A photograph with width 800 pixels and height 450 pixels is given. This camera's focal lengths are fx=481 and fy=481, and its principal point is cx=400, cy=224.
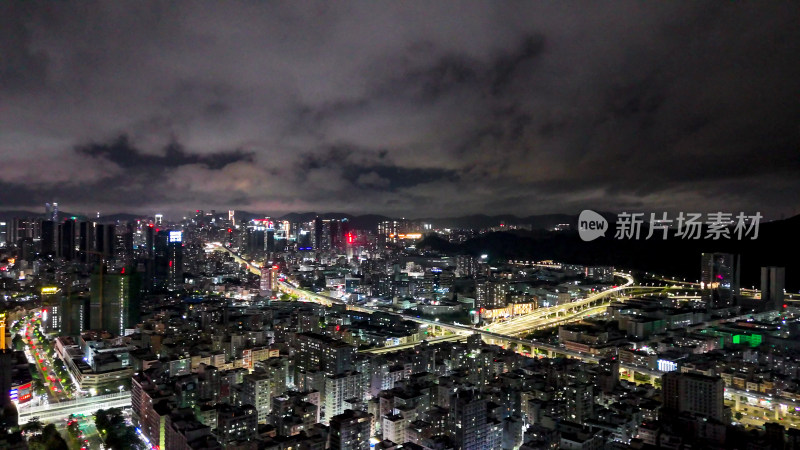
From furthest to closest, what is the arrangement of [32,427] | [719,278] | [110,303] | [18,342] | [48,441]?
1. [719,278]
2. [110,303]
3. [18,342]
4. [32,427]
5. [48,441]

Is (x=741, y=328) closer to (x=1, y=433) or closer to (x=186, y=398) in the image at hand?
(x=186, y=398)

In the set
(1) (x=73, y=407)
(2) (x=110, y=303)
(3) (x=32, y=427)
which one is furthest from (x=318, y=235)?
(3) (x=32, y=427)

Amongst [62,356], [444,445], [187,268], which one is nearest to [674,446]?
[444,445]

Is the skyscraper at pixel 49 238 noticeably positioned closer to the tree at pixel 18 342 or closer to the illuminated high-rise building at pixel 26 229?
the illuminated high-rise building at pixel 26 229

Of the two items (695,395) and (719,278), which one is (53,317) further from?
(719,278)

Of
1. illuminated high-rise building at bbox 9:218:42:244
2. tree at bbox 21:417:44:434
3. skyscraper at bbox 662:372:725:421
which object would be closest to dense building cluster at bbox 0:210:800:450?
skyscraper at bbox 662:372:725:421
